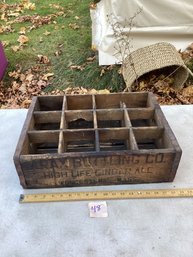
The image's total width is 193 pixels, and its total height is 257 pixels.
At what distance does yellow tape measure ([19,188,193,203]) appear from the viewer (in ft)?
4.41

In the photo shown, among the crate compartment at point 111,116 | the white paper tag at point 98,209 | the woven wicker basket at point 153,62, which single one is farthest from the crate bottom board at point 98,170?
the woven wicker basket at point 153,62

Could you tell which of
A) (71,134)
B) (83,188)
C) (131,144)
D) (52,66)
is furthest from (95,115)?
(52,66)

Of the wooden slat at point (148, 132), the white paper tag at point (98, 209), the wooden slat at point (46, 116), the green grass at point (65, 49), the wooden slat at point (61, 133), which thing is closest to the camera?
the white paper tag at point (98, 209)

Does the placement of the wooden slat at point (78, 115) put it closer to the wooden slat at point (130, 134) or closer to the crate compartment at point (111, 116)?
the crate compartment at point (111, 116)

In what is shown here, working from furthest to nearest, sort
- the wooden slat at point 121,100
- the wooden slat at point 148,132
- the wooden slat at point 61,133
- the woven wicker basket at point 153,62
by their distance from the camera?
the woven wicker basket at point 153,62 < the wooden slat at point 121,100 < the wooden slat at point 148,132 < the wooden slat at point 61,133

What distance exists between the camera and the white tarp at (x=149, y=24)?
347 cm

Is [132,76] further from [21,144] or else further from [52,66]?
[21,144]

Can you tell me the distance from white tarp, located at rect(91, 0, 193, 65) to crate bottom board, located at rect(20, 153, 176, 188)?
8.21 ft

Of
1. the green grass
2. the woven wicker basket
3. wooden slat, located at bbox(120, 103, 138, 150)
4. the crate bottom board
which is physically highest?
wooden slat, located at bbox(120, 103, 138, 150)

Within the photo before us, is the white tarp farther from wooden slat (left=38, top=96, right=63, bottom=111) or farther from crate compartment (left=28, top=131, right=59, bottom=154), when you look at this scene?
crate compartment (left=28, top=131, right=59, bottom=154)

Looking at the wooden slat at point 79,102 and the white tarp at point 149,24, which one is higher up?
the wooden slat at point 79,102

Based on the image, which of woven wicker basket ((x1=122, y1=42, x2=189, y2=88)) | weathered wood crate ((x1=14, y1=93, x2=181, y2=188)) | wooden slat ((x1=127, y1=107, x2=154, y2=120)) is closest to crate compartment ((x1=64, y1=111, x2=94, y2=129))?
weathered wood crate ((x1=14, y1=93, x2=181, y2=188))

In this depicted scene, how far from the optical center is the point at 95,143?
1431 mm

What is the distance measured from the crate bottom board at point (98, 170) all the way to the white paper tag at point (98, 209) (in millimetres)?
121
